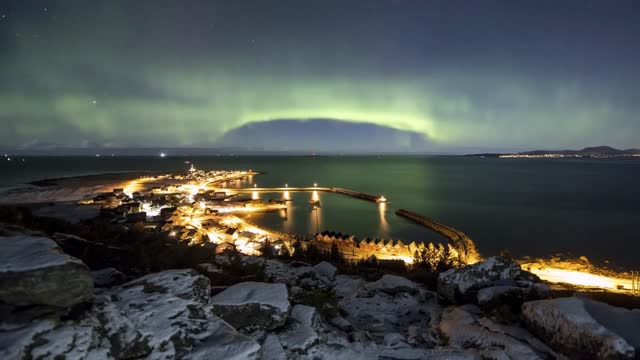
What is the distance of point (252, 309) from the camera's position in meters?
5.64

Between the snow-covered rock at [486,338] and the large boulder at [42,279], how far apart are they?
5974 mm

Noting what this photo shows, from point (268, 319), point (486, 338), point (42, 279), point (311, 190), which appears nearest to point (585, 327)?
point (486, 338)

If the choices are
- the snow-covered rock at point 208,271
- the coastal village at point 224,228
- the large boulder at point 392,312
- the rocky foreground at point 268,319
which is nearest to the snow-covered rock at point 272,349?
the rocky foreground at point 268,319

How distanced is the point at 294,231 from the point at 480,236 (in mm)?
21739

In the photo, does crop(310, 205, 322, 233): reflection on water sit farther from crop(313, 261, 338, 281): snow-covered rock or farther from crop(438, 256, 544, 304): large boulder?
crop(438, 256, 544, 304): large boulder

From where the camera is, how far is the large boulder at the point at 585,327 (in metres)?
5.18

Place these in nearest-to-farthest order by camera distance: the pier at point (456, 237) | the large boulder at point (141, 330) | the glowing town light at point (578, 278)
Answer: the large boulder at point (141, 330) → the glowing town light at point (578, 278) → the pier at point (456, 237)

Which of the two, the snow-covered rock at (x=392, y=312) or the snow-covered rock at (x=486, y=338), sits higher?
the snow-covered rock at (x=486, y=338)

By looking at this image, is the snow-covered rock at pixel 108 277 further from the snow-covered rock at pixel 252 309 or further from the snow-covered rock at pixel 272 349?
the snow-covered rock at pixel 272 349

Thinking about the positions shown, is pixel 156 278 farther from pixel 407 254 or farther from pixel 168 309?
pixel 407 254

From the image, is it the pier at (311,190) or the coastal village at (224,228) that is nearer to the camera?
the coastal village at (224,228)

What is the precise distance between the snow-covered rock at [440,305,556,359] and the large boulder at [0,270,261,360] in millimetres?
3898

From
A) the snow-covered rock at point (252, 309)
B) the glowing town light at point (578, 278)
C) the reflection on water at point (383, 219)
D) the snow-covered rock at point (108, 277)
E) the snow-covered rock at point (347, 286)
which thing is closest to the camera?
the snow-covered rock at point (252, 309)

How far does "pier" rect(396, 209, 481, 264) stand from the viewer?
1164 inches
